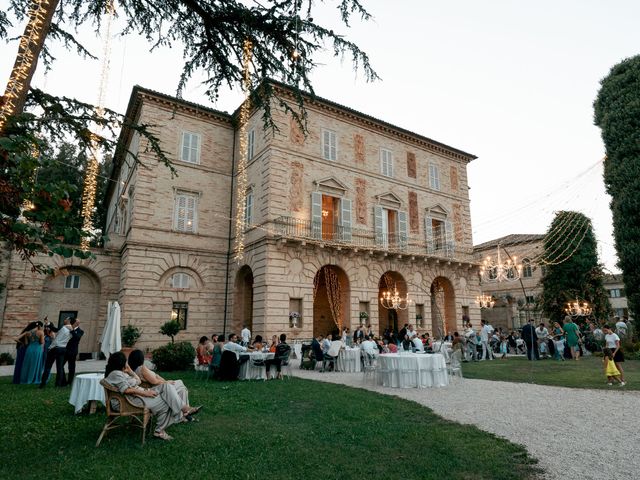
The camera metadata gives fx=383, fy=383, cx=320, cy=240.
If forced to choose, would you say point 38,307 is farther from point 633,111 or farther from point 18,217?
point 633,111

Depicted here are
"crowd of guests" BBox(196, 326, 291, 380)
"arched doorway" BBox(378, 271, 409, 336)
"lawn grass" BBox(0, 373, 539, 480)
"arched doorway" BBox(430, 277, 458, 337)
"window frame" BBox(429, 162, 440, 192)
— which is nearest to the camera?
"lawn grass" BBox(0, 373, 539, 480)

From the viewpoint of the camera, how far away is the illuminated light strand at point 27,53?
4.43 metres

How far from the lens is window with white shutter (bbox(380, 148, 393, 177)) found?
72.6 ft

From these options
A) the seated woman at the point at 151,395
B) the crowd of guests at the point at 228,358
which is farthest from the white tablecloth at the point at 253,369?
the seated woman at the point at 151,395

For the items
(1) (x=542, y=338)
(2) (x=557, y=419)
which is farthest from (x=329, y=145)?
(2) (x=557, y=419)

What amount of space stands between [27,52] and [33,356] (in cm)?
819

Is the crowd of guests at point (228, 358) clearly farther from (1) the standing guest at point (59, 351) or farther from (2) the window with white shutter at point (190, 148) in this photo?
(2) the window with white shutter at point (190, 148)

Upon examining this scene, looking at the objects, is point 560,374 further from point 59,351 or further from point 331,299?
A: point 59,351

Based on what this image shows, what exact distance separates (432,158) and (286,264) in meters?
13.1

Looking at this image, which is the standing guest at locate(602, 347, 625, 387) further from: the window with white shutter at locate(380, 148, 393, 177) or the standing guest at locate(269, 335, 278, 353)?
the window with white shutter at locate(380, 148, 393, 177)

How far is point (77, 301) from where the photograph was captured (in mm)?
18406

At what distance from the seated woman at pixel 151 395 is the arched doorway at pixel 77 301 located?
1542 cm

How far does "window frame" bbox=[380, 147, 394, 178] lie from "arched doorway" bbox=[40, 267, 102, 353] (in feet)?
52.8

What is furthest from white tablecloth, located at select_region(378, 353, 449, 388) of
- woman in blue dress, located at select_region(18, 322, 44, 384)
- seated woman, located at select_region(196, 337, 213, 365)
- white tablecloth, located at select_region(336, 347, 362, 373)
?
woman in blue dress, located at select_region(18, 322, 44, 384)
